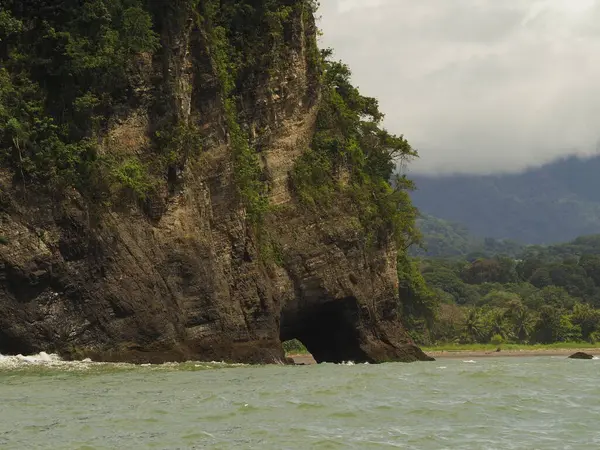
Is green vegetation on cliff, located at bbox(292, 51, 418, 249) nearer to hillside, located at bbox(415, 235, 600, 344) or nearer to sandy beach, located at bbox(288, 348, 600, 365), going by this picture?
hillside, located at bbox(415, 235, 600, 344)

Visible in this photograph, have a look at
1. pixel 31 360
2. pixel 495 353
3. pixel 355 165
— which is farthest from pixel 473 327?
pixel 31 360

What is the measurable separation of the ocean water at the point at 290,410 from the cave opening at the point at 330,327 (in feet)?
45.5

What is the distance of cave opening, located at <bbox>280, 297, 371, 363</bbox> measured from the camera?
128 ft

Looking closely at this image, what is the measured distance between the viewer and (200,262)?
3153 centimetres

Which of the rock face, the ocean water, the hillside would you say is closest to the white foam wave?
the ocean water

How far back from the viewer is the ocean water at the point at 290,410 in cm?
1407

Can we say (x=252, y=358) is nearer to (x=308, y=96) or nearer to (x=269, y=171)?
(x=269, y=171)

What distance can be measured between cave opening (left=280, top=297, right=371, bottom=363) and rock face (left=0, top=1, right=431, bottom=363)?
0.08 metres

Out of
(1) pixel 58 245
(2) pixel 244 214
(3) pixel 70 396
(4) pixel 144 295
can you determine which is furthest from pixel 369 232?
(3) pixel 70 396

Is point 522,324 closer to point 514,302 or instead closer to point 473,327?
point 473,327

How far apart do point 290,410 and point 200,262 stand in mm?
14939

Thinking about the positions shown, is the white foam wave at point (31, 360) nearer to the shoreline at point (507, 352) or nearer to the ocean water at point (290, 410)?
the ocean water at point (290, 410)

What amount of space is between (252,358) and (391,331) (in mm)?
11239

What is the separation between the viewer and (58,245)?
27.8m
